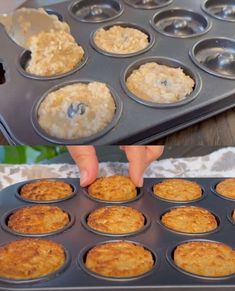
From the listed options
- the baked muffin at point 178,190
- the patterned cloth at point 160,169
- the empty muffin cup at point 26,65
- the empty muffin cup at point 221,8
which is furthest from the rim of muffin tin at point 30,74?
the empty muffin cup at point 221,8

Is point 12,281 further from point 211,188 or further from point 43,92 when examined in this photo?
point 211,188

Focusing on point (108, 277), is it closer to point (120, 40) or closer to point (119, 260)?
point (119, 260)

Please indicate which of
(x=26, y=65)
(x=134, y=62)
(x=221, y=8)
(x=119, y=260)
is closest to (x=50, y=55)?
(x=26, y=65)

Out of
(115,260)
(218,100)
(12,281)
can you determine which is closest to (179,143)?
(218,100)

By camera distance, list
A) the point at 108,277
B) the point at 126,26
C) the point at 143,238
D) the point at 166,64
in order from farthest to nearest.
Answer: the point at 126,26
the point at 166,64
the point at 143,238
the point at 108,277

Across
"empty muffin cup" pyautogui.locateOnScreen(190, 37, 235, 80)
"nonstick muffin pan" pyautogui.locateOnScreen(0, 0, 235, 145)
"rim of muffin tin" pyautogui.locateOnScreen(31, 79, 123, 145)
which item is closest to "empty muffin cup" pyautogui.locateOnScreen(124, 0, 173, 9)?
"nonstick muffin pan" pyautogui.locateOnScreen(0, 0, 235, 145)

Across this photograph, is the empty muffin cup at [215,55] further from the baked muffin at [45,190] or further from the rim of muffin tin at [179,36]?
the baked muffin at [45,190]
